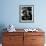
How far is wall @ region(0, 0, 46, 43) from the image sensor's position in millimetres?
4195

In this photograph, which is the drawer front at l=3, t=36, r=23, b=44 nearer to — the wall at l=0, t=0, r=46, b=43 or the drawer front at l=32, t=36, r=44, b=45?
the drawer front at l=32, t=36, r=44, b=45

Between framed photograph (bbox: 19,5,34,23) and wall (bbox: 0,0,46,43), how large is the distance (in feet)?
0.32

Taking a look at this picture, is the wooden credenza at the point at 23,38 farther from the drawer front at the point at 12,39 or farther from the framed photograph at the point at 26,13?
the framed photograph at the point at 26,13

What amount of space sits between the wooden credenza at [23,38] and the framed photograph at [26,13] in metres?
0.65

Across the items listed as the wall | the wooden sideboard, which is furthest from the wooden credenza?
the wall

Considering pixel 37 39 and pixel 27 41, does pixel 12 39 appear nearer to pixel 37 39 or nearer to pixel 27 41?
pixel 27 41

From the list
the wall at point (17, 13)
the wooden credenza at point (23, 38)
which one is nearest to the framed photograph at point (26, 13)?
the wall at point (17, 13)

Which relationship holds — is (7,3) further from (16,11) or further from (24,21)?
(24,21)

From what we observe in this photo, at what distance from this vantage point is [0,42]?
164 inches

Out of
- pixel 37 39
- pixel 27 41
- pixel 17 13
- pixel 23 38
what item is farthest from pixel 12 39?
pixel 17 13

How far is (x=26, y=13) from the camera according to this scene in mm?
4227

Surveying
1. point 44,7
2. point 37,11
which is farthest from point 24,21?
point 44,7

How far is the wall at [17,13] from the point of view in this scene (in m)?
4.20

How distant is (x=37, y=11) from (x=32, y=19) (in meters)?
0.30
